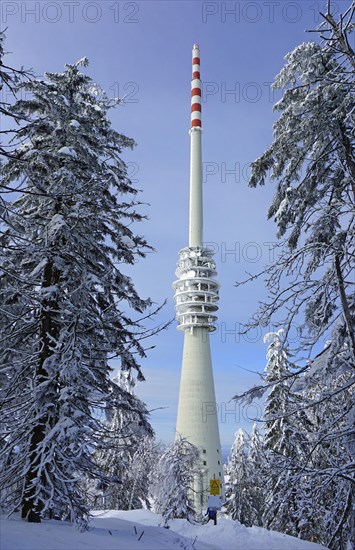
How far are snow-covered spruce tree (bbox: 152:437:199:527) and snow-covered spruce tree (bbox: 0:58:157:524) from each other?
2076cm

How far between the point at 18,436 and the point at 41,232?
4.37m

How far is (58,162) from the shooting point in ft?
35.8

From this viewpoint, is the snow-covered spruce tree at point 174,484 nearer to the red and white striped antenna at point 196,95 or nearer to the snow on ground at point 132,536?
the snow on ground at point 132,536

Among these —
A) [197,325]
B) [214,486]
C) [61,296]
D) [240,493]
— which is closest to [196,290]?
[197,325]

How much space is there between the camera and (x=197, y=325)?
172 feet

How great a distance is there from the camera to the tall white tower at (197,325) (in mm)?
46709

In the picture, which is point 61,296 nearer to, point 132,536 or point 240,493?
point 132,536

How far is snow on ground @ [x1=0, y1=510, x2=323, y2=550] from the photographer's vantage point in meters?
6.33

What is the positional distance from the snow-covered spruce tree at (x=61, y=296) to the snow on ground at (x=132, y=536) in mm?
668

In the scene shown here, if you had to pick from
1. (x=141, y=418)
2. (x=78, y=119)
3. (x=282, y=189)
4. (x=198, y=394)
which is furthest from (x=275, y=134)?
(x=198, y=394)

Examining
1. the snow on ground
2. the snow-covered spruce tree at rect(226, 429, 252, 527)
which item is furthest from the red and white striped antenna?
the snow on ground

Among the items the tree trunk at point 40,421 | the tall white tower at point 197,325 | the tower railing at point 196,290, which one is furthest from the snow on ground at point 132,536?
the tower railing at point 196,290

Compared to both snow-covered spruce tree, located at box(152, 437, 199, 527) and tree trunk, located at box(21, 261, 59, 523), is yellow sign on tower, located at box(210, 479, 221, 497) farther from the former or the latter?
tree trunk, located at box(21, 261, 59, 523)

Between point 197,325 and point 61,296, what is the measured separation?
43.0 meters
